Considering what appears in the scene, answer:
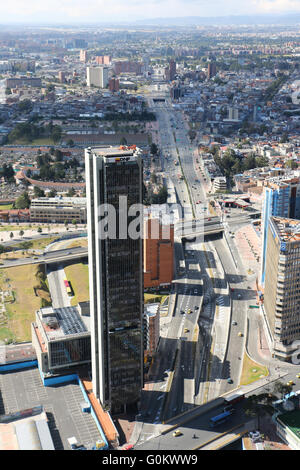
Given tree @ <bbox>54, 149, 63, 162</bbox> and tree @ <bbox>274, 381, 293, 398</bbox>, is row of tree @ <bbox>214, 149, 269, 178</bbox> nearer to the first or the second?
tree @ <bbox>54, 149, 63, 162</bbox>

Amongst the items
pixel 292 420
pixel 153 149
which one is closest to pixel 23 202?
pixel 153 149

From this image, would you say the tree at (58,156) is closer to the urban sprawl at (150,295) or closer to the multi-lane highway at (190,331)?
the urban sprawl at (150,295)

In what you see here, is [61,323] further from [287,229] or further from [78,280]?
[287,229]

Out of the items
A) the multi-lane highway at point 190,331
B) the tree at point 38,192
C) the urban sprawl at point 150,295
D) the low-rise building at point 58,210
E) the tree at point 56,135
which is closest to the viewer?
the urban sprawl at point 150,295

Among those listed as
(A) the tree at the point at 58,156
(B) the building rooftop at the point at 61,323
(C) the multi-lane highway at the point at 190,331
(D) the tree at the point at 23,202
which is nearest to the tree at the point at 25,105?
(A) the tree at the point at 58,156

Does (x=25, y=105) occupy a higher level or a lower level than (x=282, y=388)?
higher
